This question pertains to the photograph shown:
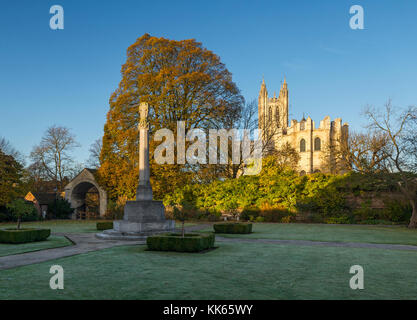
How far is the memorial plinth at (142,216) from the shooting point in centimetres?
1576

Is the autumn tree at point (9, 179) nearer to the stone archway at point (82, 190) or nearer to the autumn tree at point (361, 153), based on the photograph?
the stone archway at point (82, 190)

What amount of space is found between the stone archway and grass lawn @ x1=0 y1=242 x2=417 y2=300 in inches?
886

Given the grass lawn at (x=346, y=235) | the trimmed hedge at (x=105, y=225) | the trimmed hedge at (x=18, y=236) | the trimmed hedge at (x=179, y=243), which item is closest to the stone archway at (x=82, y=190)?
the trimmed hedge at (x=105, y=225)

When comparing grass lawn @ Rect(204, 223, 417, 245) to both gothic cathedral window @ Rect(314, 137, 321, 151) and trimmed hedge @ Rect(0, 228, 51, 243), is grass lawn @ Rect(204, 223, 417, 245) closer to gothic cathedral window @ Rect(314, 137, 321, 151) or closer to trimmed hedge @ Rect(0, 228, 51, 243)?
trimmed hedge @ Rect(0, 228, 51, 243)

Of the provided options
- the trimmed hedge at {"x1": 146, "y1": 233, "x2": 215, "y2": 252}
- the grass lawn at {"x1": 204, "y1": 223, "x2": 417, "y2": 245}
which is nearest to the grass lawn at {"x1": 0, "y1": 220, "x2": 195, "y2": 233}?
the grass lawn at {"x1": 204, "y1": 223, "x2": 417, "y2": 245}

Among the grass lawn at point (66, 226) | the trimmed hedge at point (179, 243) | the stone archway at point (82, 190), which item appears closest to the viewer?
the trimmed hedge at point (179, 243)

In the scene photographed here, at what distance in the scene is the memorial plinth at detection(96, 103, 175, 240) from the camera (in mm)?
15759

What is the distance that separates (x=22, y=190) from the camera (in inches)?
1128

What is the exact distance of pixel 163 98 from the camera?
90.6 ft

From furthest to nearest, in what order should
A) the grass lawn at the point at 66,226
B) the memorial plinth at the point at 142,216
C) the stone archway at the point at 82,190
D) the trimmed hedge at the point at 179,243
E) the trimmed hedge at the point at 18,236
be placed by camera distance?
the stone archway at the point at 82,190 < the grass lawn at the point at 66,226 < the memorial plinth at the point at 142,216 < the trimmed hedge at the point at 18,236 < the trimmed hedge at the point at 179,243

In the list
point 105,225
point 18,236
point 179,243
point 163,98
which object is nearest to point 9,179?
point 105,225

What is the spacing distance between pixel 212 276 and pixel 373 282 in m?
3.30

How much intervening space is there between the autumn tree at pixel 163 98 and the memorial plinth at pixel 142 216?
10097 mm

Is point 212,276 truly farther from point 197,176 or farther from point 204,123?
point 197,176
